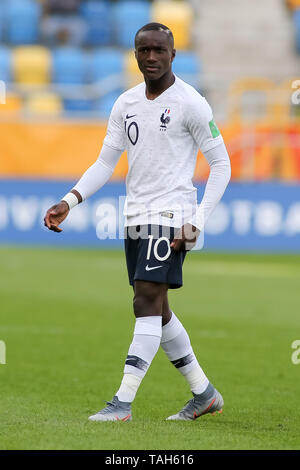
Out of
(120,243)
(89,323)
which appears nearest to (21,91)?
(120,243)

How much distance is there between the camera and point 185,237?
5867 millimetres

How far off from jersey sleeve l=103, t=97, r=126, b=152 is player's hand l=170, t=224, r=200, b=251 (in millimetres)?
734

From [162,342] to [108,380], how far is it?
174 cm

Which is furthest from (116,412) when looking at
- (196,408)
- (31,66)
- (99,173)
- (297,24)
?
(297,24)

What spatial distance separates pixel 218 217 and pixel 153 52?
14243mm

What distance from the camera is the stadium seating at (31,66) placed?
82.5 ft

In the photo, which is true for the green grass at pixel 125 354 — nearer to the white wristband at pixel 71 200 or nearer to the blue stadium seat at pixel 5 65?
the white wristband at pixel 71 200

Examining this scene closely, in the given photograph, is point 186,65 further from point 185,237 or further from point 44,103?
point 185,237

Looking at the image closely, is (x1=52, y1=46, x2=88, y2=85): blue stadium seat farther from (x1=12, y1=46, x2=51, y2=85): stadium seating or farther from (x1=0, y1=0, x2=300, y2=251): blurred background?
(x1=12, y1=46, x2=51, y2=85): stadium seating

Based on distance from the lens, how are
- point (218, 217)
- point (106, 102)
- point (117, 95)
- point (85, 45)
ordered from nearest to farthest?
point (218, 217) < point (106, 102) < point (117, 95) < point (85, 45)

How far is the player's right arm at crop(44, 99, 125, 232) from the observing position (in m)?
6.07

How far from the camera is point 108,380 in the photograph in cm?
799

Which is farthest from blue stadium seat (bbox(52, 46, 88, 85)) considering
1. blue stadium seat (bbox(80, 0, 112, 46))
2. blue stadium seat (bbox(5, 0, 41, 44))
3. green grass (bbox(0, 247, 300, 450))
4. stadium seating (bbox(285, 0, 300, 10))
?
green grass (bbox(0, 247, 300, 450))

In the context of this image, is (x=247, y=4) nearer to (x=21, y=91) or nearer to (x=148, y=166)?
(x=21, y=91)
